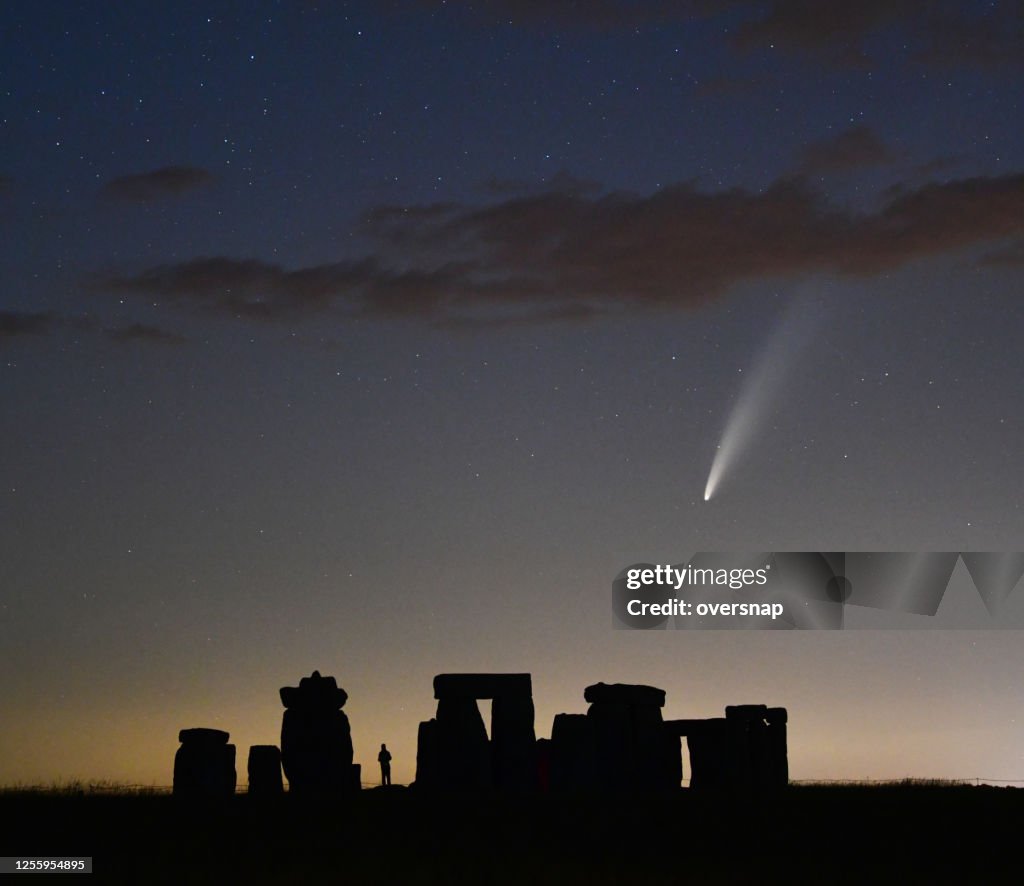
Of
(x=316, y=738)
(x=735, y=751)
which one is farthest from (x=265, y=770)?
(x=735, y=751)

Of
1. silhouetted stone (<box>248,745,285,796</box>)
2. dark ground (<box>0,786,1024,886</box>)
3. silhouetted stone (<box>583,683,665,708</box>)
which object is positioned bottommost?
dark ground (<box>0,786,1024,886</box>)

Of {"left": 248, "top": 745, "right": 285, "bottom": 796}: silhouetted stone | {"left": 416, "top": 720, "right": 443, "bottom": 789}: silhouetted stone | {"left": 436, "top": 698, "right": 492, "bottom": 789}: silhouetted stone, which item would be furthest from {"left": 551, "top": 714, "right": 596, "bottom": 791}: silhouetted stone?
{"left": 248, "top": 745, "right": 285, "bottom": 796}: silhouetted stone

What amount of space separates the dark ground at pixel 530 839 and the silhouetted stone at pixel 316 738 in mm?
2170

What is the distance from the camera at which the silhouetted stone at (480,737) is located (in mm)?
40750

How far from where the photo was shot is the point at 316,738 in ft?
133

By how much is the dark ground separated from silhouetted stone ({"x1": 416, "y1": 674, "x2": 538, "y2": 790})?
234 cm

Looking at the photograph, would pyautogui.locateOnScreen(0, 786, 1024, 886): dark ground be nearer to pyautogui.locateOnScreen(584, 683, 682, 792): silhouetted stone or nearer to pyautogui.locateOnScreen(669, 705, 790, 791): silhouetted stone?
pyautogui.locateOnScreen(584, 683, 682, 792): silhouetted stone

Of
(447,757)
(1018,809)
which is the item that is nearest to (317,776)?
(447,757)

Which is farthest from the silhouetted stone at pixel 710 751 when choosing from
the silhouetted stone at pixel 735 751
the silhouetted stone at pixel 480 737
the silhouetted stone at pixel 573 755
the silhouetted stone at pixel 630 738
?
the silhouetted stone at pixel 480 737

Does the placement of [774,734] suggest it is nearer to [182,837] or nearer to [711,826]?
[711,826]

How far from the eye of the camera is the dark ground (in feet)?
92.0

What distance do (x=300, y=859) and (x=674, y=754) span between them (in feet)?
52.0

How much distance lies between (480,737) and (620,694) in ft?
11.7

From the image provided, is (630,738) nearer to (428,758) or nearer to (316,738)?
(428,758)
